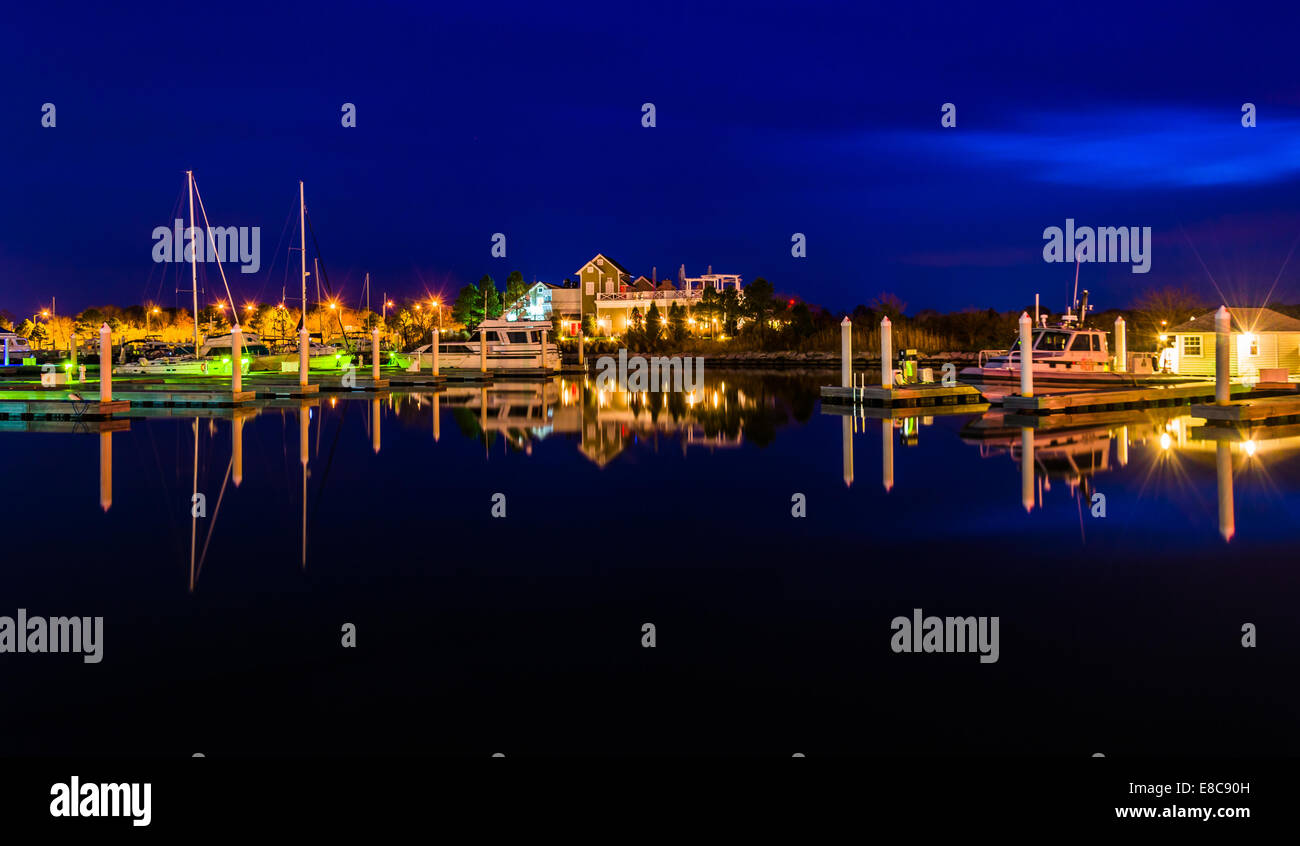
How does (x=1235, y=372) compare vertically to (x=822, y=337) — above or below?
below

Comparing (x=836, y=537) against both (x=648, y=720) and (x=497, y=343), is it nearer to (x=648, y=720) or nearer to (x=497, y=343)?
(x=648, y=720)

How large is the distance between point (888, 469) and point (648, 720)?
11455 millimetres

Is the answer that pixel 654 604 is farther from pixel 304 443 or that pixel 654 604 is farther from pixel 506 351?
pixel 506 351

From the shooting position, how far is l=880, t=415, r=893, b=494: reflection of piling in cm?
1503

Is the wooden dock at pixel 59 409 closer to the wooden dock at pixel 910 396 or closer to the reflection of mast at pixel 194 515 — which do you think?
the reflection of mast at pixel 194 515

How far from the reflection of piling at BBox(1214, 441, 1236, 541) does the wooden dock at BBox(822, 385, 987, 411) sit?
41.2 feet

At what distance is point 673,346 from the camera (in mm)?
81562

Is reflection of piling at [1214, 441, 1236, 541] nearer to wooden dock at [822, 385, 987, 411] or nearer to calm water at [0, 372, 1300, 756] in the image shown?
calm water at [0, 372, 1300, 756]

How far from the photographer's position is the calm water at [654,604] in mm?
5387

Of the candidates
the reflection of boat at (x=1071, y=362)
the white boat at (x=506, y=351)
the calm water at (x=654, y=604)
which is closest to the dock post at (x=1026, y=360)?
the calm water at (x=654, y=604)

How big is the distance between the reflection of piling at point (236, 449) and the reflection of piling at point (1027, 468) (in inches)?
396

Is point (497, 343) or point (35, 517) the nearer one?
point (35, 517)
